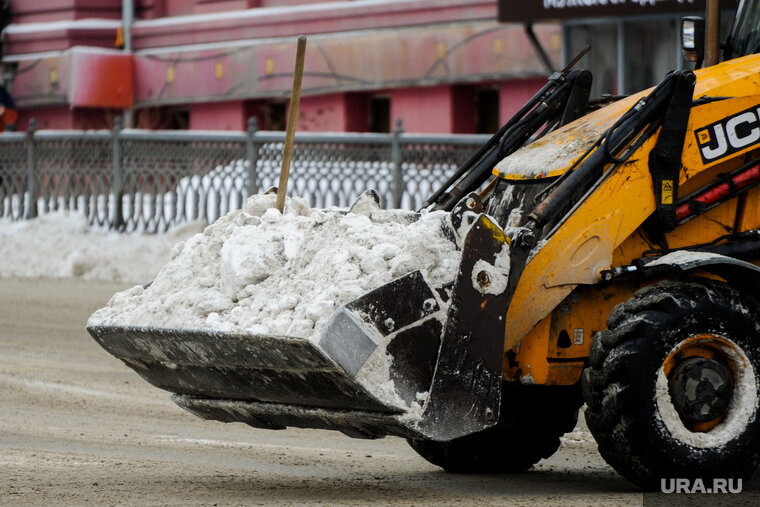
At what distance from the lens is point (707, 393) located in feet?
22.2

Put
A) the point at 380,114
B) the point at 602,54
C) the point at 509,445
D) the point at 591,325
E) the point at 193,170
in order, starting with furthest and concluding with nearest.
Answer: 1. the point at 380,114
2. the point at 602,54
3. the point at 193,170
4. the point at 509,445
5. the point at 591,325

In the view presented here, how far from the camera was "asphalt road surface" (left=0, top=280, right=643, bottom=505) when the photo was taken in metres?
6.90

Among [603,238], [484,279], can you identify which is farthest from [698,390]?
[484,279]

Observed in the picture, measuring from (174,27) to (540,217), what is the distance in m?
20.0

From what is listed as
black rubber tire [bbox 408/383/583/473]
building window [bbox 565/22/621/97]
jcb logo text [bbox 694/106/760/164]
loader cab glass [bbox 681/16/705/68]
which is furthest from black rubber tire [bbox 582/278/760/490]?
building window [bbox 565/22/621/97]

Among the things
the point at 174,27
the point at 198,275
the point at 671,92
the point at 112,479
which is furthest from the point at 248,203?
the point at 174,27

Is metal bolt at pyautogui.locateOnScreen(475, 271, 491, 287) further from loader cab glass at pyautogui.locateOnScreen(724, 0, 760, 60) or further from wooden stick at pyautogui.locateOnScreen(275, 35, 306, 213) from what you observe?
loader cab glass at pyautogui.locateOnScreen(724, 0, 760, 60)

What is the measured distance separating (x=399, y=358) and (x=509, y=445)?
163 centimetres

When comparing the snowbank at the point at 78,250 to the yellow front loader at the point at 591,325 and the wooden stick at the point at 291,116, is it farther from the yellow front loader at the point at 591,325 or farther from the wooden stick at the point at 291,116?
the yellow front loader at the point at 591,325

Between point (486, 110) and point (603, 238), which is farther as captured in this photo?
point (486, 110)

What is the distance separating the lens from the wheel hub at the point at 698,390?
674 centimetres

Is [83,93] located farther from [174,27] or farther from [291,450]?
[291,450]

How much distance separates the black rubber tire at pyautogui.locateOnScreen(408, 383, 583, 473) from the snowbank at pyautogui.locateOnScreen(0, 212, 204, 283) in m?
10.2

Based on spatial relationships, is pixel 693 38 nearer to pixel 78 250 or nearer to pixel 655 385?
pixel 655 385
